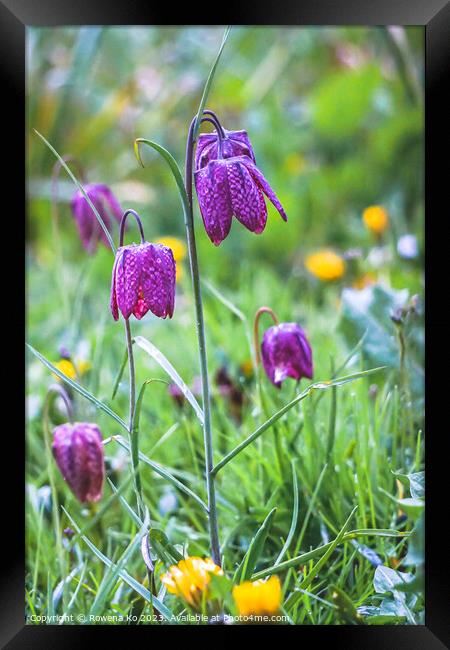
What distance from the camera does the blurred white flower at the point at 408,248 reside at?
1577 mm

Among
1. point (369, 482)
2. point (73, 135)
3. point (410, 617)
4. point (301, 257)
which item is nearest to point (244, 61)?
point (73, 135)

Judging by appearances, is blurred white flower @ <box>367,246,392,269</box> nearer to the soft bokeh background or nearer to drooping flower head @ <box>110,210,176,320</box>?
the soft bokeh background

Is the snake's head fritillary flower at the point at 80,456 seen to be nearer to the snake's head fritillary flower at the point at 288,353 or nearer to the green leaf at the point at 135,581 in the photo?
Answer: the green leaf at the point at 135,581

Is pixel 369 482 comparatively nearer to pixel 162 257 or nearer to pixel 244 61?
pixel 162 257

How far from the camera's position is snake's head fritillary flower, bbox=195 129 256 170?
807mm

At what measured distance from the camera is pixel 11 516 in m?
0.98

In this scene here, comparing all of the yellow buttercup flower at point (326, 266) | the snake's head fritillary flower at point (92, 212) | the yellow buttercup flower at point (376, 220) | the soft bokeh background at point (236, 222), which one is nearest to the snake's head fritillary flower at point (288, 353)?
the soft bokeh background at point (236, 222)

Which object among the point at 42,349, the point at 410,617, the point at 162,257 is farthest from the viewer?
the point at 42,349

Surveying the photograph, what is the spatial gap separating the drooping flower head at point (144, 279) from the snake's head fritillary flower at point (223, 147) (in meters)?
0.10

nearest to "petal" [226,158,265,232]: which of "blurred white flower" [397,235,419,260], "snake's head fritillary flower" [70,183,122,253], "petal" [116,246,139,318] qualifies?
"petal" [116,246,139,318]

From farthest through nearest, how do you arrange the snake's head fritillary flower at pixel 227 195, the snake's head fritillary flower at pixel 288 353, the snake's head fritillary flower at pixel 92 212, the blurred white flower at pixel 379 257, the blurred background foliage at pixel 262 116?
the blurred background foliage at pixel 262 116 < the blurred white flower at pixel 379 257 < the snake's head fritillary flower at pixel 92 212 < the snake's head fritillary flower at pixel 288 353 < the snake's head fritillary flower at pixel 227 195

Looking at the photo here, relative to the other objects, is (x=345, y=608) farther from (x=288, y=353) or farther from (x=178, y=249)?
(x=178, y=249)

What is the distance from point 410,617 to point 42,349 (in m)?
0.88

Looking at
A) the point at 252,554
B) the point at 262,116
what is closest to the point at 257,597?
the point at 252,554
